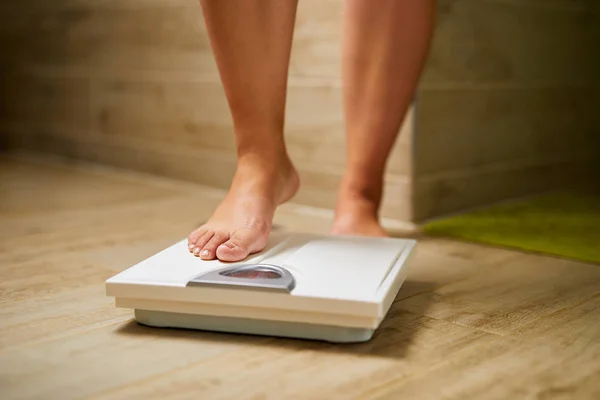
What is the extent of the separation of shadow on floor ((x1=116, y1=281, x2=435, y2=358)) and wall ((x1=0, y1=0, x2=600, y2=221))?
63cm

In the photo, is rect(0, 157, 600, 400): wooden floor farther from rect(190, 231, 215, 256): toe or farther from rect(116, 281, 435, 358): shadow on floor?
rect(190, 231, 215, 256): toe

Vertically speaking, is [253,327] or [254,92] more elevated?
[254,92]

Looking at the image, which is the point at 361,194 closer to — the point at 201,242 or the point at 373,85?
the point at 373,85

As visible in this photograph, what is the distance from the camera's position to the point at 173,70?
75.7 inches

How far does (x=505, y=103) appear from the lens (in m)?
1.67

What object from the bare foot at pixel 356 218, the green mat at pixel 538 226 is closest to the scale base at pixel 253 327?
the bare foot at pixel 356 218

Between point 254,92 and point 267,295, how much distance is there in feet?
1.31

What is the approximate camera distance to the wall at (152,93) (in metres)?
1.55

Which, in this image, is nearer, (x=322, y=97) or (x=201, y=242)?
(x=201, y=242)

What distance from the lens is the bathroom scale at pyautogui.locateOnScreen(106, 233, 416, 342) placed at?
73 cm

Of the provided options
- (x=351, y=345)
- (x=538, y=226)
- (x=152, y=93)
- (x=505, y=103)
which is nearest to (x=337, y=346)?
(x=351, y=345)

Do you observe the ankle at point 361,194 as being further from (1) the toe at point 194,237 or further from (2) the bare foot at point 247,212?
(1) the toe at point 194,237

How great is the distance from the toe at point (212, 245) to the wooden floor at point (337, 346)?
0.11m

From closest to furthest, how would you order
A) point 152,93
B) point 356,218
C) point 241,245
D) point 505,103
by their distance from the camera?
point 241,245
point 356,218
point 505,103
point 152,93
